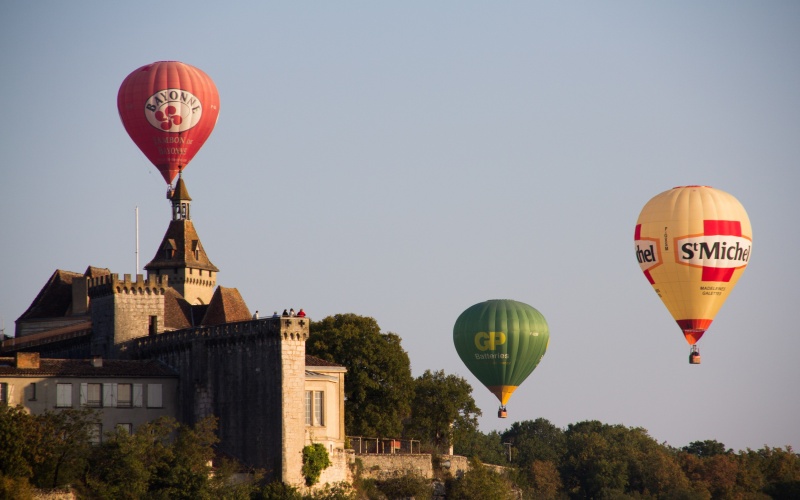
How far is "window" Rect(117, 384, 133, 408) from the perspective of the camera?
2972 inches

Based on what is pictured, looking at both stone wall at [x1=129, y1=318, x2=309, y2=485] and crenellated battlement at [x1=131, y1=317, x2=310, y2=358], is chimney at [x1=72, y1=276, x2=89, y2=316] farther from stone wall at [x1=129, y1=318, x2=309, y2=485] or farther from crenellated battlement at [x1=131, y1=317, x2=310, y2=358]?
stone wall at [x1=129, y1=318, x2=309, y2=485]

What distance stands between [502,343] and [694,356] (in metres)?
15.0

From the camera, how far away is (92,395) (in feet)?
245

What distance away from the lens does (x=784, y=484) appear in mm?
117125

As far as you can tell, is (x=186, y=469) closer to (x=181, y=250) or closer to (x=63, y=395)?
(x=63, y=395)

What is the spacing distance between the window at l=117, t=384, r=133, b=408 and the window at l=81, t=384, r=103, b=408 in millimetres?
863

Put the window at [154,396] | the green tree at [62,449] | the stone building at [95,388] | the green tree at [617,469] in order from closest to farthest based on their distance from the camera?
the green tree at [62,449] → the stone building at [95,388] → the window at [154,396] → the green tree at [617,469]

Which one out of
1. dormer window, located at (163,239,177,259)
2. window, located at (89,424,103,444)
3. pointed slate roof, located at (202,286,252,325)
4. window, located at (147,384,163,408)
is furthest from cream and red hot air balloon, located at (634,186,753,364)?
window, located at (89,424,103,444)

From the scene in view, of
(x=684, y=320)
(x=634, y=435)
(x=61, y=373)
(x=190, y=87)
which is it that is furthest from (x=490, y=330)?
(x=634, y=435)

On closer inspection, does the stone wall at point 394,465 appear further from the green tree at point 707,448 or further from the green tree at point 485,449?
the green tree at point 707,448

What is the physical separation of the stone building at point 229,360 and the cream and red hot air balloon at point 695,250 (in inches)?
718

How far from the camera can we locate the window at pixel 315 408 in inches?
3009

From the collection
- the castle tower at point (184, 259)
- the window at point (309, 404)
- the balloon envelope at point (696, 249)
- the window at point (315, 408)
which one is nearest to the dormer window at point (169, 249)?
the castle tower at point (184, 259)

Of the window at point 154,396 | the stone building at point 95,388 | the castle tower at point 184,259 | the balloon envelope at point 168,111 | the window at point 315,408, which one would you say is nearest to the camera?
the stone building at point 95,388
